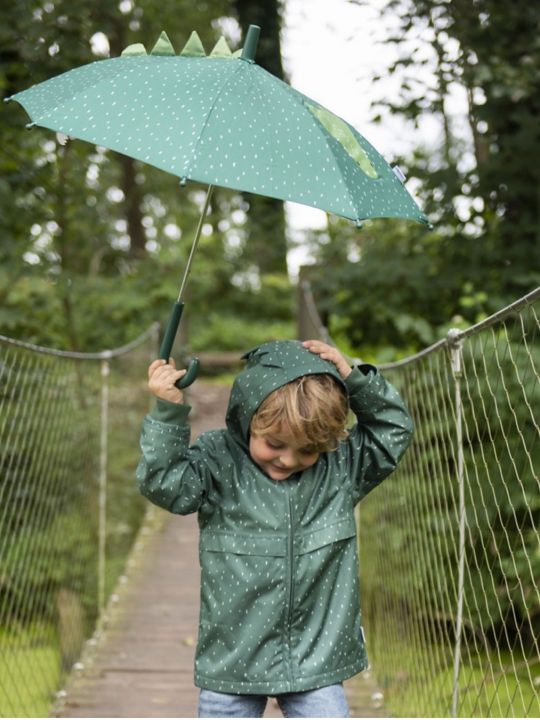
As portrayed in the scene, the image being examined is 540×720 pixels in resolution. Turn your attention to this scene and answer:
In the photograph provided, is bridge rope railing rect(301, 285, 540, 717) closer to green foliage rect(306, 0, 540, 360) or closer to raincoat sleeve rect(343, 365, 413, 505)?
raincoat sleeve rect(343, 365, 413, 505)

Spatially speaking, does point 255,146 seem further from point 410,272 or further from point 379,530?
point 410,272

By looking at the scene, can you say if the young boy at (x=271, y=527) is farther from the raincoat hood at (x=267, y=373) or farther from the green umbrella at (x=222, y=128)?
the green umbrella at (x=222, y=128)

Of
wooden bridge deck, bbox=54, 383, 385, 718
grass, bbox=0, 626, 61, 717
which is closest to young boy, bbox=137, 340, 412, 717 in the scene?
grass, bbox=0, 626, 61, 717

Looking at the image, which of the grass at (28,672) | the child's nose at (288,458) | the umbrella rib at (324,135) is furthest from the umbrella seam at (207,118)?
the grass at (28,672)

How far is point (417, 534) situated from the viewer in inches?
135

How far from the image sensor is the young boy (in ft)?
6.86

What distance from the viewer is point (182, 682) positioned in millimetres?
4066

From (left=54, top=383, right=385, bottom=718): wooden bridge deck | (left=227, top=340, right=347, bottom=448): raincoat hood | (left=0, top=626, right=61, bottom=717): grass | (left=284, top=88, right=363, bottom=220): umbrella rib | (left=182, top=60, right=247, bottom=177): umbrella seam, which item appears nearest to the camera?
(left=182, top=60, right=247, bottom=177): umbrella seam

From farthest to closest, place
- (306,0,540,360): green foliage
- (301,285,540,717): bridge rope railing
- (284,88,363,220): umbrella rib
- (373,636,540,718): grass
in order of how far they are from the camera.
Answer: (306,0,540,360): green foliage → (373,636,540,718): grass → (301,285,540,717): bridge rope railing → (284,88,363,220): umbrella rib

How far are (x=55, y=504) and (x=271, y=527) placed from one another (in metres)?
2.39

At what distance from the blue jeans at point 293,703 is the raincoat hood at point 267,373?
531 mm

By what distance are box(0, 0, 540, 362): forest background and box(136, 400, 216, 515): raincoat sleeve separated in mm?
2906

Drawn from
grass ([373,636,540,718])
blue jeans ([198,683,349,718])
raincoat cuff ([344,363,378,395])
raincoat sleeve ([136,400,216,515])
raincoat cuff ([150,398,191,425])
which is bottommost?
blue jeans ([198,683,349,718])

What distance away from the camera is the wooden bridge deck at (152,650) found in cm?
372
